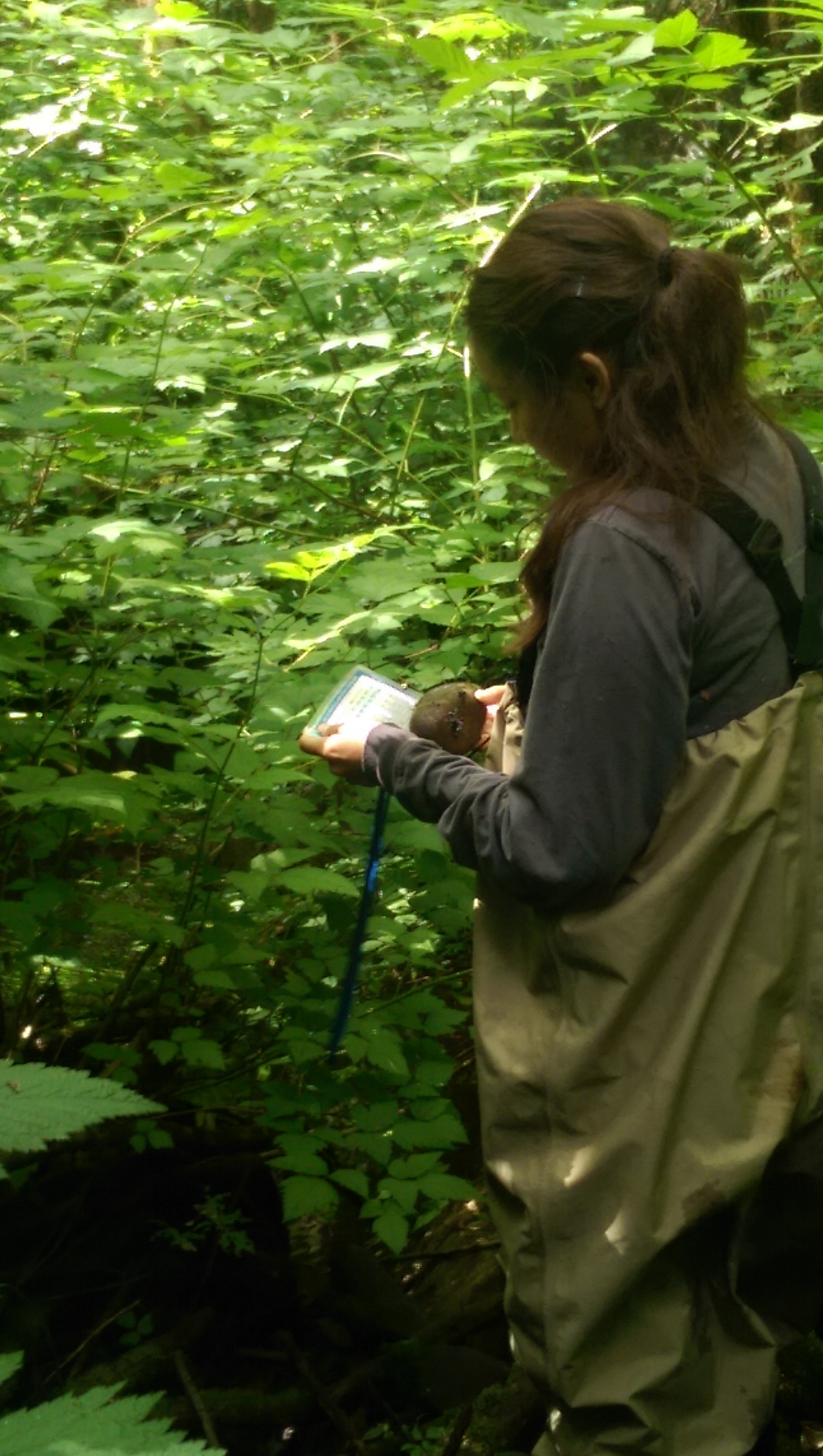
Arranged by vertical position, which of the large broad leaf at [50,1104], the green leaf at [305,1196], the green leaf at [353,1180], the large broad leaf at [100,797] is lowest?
the green leaf at [353,1180]

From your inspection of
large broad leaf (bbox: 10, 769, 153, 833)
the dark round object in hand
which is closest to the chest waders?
the dark round object in hand

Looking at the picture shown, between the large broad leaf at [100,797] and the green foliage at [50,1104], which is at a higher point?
the green foliage at [50,1104]

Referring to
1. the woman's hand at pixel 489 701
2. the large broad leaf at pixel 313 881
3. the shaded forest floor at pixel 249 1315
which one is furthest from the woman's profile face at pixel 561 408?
the shaded forest floor at pixel 249 1315

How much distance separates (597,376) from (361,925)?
1074 mm

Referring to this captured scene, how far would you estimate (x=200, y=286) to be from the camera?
3.74 m

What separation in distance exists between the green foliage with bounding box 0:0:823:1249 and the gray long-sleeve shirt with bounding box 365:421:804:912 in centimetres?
60

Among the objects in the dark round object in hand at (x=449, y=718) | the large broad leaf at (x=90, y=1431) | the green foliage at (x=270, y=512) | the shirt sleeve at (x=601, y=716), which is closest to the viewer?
the large broad leaf at (x=90, y=1431)

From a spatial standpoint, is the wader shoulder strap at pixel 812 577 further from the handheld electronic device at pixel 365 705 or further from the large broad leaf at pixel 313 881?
the large broad leaf at pixel 313 881

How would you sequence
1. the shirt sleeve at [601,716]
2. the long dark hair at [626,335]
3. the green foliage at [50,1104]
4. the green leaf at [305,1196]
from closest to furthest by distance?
1. the green foliage at [50,1104]
2. the shirt sleeve at [601,716]
3. the long dark hair at [626,335]
4. the green leaf at [305,1196]

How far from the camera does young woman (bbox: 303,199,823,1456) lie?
152cm

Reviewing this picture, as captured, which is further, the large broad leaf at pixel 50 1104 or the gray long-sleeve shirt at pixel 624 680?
the gray long-sleeve shirt at pixel 624 680

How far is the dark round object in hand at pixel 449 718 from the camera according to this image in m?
2.00

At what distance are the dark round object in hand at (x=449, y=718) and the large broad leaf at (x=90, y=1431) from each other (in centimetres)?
123

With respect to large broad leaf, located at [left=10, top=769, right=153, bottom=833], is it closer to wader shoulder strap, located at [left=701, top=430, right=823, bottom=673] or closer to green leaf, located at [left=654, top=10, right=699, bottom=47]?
→ wader shoulder strap, located at [left=701, top=430, right=823, bottom=673]
